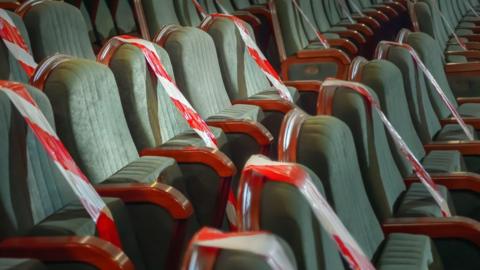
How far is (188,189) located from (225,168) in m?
0.03

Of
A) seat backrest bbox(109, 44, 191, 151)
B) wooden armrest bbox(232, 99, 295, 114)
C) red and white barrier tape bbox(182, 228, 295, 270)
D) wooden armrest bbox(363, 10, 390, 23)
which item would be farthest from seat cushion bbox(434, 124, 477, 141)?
wooden armrest bbox(363, 10, 390, 23)

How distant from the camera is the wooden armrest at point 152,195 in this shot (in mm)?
408

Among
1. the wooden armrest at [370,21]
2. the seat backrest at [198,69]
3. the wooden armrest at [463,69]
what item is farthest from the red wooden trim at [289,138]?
the wooden armrest at [370,21]

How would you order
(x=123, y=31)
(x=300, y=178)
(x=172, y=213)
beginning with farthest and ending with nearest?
1. (x=123, y=31)
2. (x=172, y=213)
3. (x=300, y=178)

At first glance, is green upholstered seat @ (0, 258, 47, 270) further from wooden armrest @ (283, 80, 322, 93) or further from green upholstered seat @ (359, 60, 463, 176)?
wooden armrest @ (283, 80, 322, 93)

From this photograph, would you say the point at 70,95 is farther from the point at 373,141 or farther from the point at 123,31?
the point at 123,31

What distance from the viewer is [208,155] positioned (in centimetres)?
48

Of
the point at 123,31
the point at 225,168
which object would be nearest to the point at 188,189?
the point at 225,168

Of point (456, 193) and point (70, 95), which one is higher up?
point (70, 95)

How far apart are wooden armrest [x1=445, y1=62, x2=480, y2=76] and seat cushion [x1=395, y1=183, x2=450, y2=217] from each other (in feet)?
1.29

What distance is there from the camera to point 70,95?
1.38 feet

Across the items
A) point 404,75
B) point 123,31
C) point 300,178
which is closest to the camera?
point 300,178

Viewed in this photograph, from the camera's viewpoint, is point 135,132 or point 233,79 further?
point 233,79

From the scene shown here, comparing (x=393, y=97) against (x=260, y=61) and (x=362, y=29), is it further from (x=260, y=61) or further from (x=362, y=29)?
(x=362, y=29)
